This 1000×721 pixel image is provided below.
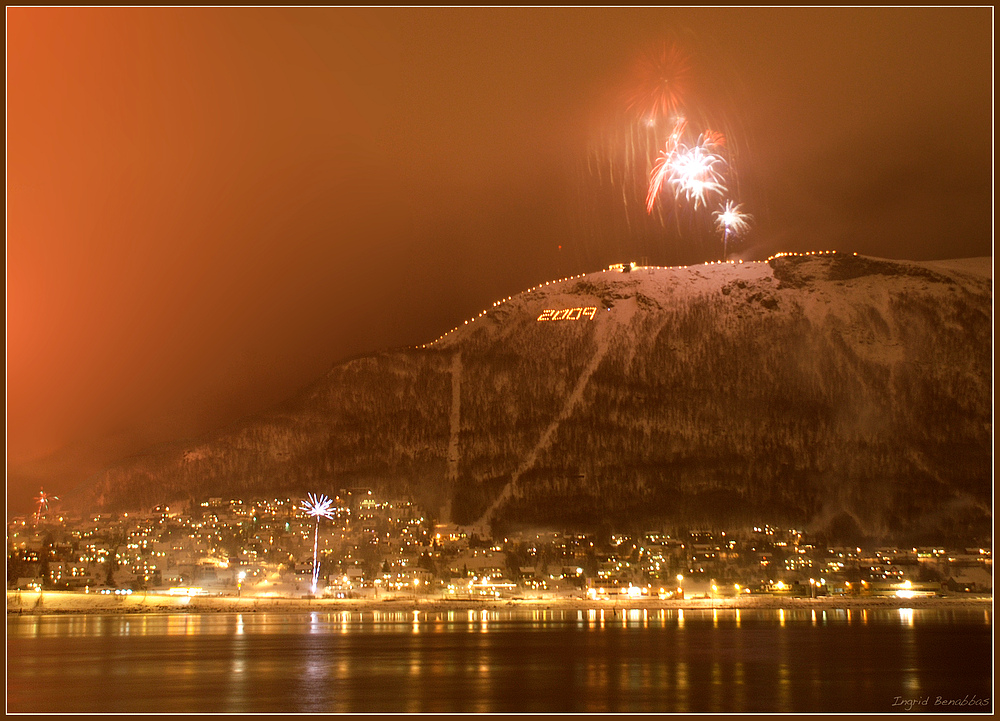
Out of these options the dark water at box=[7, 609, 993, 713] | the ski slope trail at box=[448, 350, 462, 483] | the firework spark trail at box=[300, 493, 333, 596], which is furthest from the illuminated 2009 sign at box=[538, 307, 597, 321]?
the dark water at box=[7, 609, 993, 713]

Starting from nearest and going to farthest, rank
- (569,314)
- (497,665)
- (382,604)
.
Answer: (497,665), (382,604), (569,314)

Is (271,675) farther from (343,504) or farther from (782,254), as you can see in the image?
(782,254)

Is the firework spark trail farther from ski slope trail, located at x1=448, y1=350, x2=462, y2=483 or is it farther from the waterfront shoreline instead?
ski slope trail, located at x1=448, y1=350, x2=462, y2=483

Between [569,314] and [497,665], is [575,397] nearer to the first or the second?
[569,314]

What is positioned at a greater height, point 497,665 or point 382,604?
point 497,665

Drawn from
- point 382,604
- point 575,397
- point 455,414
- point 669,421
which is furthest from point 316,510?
point 669,421

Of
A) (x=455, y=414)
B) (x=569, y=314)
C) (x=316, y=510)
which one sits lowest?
(x=316, y=510)
